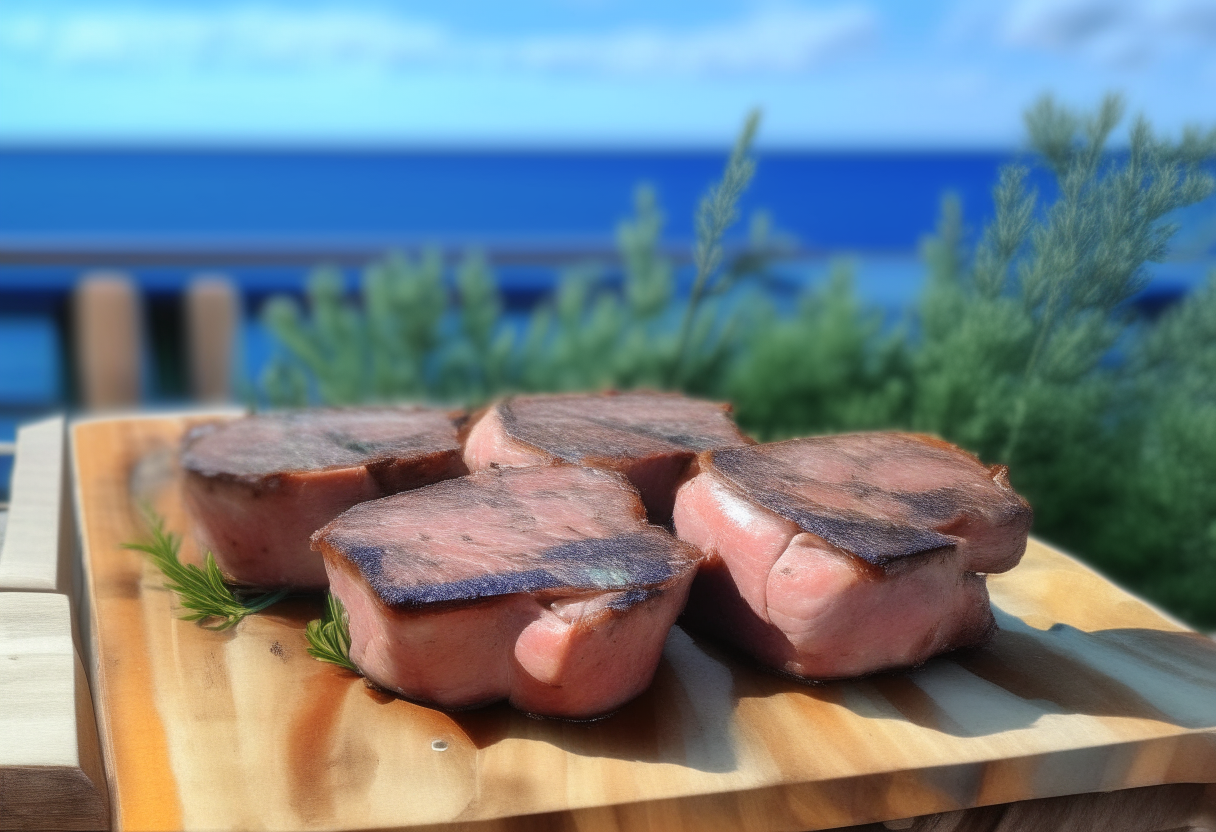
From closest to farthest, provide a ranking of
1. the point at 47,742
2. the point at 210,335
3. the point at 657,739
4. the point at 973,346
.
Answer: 1. the point at 47,742
2. the point at 657,739
3. the point at 973,346
4. the point at 210,335

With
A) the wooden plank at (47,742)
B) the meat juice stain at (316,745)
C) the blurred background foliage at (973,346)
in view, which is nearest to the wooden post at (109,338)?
the blurred background foliage at (973,346)

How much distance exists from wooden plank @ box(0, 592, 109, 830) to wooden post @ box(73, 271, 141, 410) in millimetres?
4407

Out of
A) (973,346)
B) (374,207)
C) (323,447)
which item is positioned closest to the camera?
(323,447)

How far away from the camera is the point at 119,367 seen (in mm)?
5234

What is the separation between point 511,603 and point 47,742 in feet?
1.63

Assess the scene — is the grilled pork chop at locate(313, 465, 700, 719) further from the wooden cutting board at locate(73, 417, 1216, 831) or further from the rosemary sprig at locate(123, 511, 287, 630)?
the rosemary sprig at locate(123, 511, 287, 630)

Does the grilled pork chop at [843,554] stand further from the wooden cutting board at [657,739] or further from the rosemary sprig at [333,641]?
the rosemary sprig at [333,641]

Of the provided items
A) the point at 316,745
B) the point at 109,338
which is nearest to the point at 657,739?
the point at 316,745

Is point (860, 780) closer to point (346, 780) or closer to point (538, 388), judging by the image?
point (346, 780)

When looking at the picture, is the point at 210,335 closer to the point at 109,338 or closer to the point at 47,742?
the point at 109,338

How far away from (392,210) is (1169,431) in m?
25.2

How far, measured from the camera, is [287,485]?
57.8 inches

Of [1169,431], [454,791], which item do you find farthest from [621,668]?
[1169,431]

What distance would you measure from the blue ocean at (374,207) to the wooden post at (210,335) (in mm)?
244
